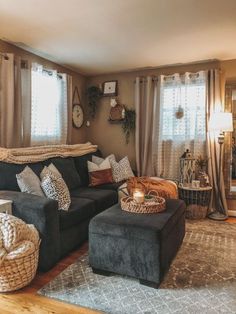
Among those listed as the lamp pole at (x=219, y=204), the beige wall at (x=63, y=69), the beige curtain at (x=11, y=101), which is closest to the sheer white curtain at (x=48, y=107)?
the beige wall at (x=63, y=69)

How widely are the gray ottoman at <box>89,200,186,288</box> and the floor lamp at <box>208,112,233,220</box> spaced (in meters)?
1.83

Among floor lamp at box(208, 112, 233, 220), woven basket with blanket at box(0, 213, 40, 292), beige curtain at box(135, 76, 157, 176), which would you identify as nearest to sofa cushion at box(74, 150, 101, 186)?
beige curtain at box(135, 76, 157, 176)

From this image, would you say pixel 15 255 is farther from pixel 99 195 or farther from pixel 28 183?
pixel 99 195

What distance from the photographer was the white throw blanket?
1.93 m

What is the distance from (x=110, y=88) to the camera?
183 inches

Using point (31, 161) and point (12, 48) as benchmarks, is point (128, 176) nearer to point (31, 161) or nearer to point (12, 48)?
point (31, 161)

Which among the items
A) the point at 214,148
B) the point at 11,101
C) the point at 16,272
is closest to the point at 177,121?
the point at 214,148

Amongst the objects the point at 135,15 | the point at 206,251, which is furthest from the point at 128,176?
the point at 135,15

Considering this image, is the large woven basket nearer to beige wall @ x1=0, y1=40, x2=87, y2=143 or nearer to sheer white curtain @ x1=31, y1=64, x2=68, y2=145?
sheer white curtain @ x1=31, y1=64, x2=68, y2=145

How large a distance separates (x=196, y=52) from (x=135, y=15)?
54.3 inches

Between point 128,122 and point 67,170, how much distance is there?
1.56 m

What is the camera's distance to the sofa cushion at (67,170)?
11.1ft

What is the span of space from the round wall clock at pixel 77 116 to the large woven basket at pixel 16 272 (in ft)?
9.40

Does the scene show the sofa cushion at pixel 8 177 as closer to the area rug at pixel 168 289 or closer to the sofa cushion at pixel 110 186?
the area rug at pixel 168 289
